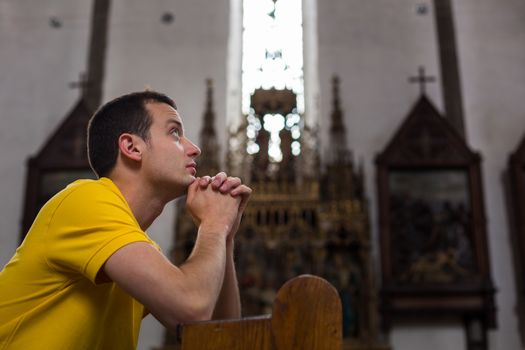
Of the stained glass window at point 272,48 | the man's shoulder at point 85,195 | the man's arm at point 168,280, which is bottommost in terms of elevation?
the man's arm at point 168,280

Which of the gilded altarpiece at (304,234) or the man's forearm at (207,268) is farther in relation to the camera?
the gilded altarpiece at (304,234)

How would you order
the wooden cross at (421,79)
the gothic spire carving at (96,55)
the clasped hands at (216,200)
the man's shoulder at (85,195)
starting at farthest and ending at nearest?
1. the gothic spire carving at (96,55)
2. the wooden cross at (421,79)
3. the clasped hands at (216,200)
4. the man's shoulder at (85,195)

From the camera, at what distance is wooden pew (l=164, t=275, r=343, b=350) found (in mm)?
1109

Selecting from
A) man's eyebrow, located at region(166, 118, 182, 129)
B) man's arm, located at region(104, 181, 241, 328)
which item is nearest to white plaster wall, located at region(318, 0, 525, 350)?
man's eyebrow, located at region(166, 118, 182, 129)

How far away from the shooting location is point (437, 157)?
23.1 ft

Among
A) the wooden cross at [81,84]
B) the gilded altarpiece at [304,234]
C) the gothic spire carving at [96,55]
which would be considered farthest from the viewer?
the gothic spire carving at [96,55]

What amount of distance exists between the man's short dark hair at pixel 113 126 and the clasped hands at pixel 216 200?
20cm

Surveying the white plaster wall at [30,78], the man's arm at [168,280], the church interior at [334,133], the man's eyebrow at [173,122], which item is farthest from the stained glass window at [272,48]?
the man's arm at [168,280]

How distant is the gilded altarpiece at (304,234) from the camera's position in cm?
640

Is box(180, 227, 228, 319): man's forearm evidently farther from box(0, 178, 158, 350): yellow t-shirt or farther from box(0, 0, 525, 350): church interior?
box(0, 0, 525, 350): church interior

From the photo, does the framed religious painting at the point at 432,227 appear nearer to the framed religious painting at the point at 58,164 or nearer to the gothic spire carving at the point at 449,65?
the gothic spire carving at the point at 449,65

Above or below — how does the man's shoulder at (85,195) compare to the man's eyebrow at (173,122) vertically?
below

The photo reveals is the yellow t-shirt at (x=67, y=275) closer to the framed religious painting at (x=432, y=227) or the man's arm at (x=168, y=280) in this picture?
the man's arm at (x=168, y=280)

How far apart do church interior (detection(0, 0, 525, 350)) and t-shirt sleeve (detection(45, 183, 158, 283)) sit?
16.8 ft
